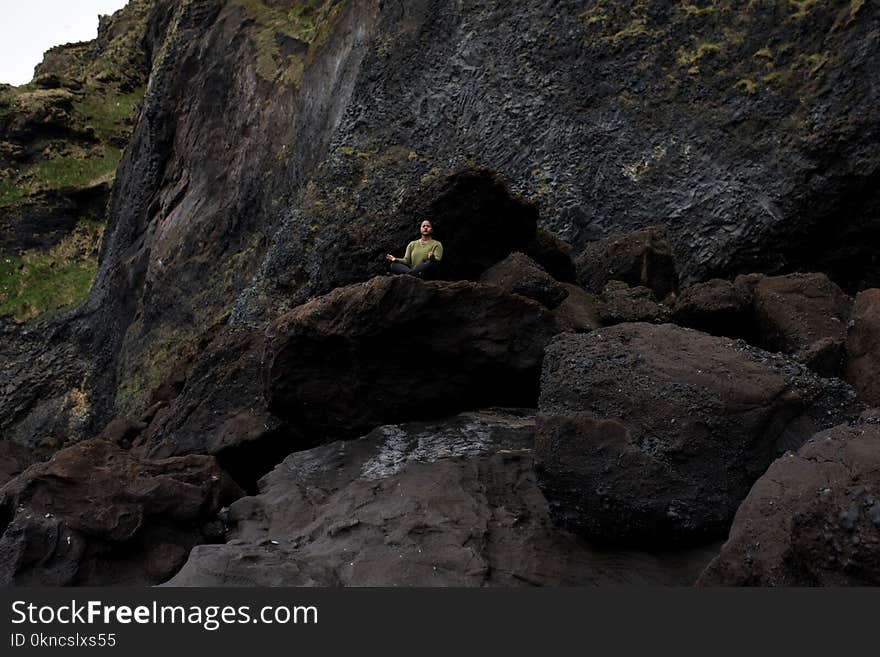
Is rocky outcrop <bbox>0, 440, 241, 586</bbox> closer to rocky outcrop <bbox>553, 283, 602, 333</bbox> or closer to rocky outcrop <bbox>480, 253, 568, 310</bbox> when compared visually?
rocky outcrop <bbox>480, 253, 568, 310</bbox>

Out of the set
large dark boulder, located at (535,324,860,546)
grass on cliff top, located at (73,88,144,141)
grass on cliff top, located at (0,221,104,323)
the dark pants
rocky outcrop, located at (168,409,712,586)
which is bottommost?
rocky outcrop, located at (168,409,712,586)

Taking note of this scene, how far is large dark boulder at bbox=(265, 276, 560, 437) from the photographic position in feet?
32.6

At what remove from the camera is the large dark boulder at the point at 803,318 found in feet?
29.9

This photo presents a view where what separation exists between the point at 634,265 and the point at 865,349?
564 centimetres

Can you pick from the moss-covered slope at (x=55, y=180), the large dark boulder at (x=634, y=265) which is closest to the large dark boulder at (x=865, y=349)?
the large dark boulder at (x=634, y=265)

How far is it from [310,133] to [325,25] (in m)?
5.09

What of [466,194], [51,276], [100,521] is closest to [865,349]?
[466,194]

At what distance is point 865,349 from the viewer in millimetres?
8953

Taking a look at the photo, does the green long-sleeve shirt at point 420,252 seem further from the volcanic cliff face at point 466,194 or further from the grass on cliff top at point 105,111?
the grass on cliff top at point 105,111

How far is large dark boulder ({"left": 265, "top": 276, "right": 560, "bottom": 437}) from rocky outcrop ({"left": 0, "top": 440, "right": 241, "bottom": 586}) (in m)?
1.88

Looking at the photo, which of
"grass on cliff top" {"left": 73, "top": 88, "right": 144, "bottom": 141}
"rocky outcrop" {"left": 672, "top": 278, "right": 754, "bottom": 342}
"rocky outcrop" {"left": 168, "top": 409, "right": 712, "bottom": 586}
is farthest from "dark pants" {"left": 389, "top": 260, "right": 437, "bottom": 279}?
"grass on cliff top" {"left": 73, "top": 88, "right": 144, "bottom": 141}

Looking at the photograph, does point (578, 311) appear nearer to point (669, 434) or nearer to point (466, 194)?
point (466, 194)

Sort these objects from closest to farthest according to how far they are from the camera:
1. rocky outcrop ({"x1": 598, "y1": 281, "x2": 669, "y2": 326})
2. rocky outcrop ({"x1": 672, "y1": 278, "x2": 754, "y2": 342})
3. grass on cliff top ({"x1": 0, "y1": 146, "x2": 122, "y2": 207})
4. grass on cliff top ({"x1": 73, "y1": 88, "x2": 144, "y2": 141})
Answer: rocky outcrop ({"x1": 672, "y1": 278, "x2": 754, "y2": 342}) → rocky outcrop ({"x1": 598, "y1": 281, "x2": 669, "y2": 326}) → grass on cliff top ({"x1": 0, "y1": 146, "x2": 122, "y2": 207}) → grass on cliff top ({"x1": 73, "y1": 88, "x2": 144, "y2": 141})

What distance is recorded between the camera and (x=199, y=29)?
107ft
